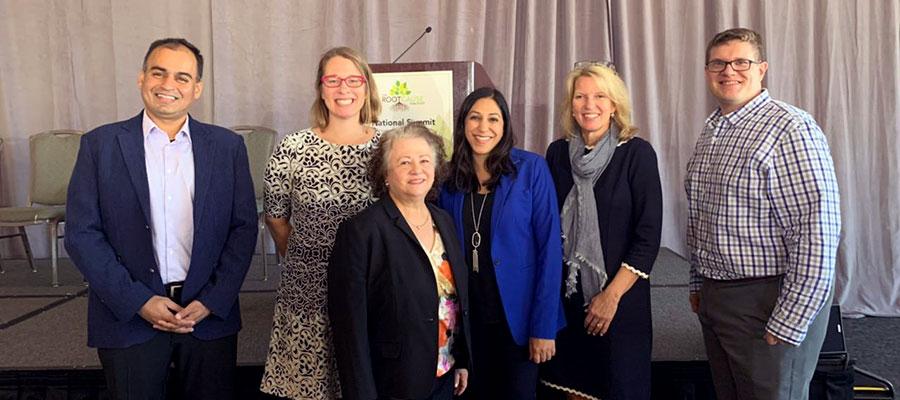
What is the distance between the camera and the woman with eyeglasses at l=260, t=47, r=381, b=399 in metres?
2.10

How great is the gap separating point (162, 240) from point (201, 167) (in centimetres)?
24

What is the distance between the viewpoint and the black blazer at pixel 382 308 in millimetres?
1888

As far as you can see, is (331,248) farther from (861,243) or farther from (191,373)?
(861,243)

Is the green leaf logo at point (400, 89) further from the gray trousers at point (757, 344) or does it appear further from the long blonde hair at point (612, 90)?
the gray trousers at point (757, 344)

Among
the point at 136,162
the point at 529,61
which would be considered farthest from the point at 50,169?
the point at 136,162

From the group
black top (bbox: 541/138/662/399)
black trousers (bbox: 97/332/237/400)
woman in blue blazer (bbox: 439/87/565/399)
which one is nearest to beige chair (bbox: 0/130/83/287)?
black trousers (bbox: 97/332/237/400)

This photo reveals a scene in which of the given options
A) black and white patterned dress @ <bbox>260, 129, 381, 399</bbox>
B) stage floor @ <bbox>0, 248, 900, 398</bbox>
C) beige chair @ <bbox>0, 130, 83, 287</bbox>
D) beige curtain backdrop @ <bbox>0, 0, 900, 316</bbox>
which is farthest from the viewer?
beige chair @ <bbox>0, 130, 83, 287</bbox>

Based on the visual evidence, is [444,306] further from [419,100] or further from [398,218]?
[419,100]

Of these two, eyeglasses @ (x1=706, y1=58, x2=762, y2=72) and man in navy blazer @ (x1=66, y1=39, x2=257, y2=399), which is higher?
eyeglasses @ (x1=706, y1=58, x2=762, y2=72)

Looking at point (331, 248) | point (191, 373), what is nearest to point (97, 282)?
point (191, 373)

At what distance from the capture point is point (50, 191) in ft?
16.7

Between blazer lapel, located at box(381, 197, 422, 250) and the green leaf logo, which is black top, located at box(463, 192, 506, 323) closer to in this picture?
blazer lapel, located at box(381, 197, 422, 250)

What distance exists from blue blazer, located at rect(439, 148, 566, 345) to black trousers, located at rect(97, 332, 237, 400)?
0.81 metres

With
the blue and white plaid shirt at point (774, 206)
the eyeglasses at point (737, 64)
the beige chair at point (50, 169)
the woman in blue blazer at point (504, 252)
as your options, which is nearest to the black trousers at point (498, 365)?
the woman in blue blazer at point (504, 252)
